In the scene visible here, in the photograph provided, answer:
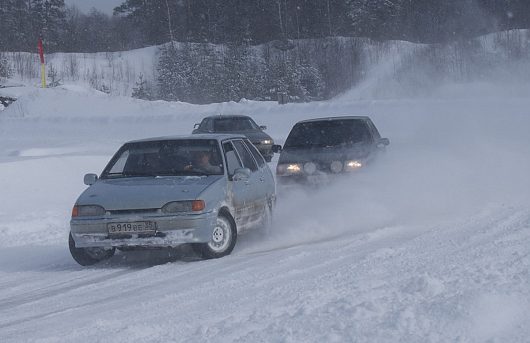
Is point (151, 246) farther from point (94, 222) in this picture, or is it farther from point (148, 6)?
point (148, 6)

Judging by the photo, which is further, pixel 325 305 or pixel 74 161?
pixel 74 161

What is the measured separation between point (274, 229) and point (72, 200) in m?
5.59

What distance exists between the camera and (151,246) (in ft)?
26.3

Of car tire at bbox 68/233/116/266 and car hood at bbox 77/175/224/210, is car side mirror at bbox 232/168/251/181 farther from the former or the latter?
car tire at bbox 68/233/116/266

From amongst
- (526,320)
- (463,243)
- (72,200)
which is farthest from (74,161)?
(526,320)

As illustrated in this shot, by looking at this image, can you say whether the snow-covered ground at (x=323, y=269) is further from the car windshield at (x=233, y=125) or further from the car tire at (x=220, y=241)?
the car windshield at (x=233, y=125)

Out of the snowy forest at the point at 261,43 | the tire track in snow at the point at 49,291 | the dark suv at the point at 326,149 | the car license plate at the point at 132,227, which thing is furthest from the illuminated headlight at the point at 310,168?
the snowy forest at the point at 261,43

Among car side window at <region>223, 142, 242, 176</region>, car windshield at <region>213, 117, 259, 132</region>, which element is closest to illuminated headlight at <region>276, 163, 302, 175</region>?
car side window at <region>223, 142, 242, 176</region>

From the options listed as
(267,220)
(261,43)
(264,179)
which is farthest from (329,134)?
(261,43)

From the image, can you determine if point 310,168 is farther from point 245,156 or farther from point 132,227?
point 132,227

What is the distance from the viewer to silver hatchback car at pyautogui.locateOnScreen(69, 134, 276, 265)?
800 cm

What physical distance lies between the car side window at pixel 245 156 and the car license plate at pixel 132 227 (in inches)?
81.4

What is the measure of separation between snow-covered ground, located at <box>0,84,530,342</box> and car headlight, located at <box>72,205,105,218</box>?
2.05 ft

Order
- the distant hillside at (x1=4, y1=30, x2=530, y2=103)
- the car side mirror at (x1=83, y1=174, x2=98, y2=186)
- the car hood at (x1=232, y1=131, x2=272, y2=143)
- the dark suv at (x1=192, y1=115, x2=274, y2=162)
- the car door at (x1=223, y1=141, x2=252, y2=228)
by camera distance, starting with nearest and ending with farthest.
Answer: the car door at (x1=223, y1=141, x2=252, y2=228)
the car side mirror at (x1=83, y1=174, x2=98, y2=186)
the car hood at (x1=232, y1=131, x2=272, y2=143)
the dark suv at (x1=192, y1=115, x2=274, y2=162)
the distant hillside at (x1=4, y1=30, x2=530, y2=103)
